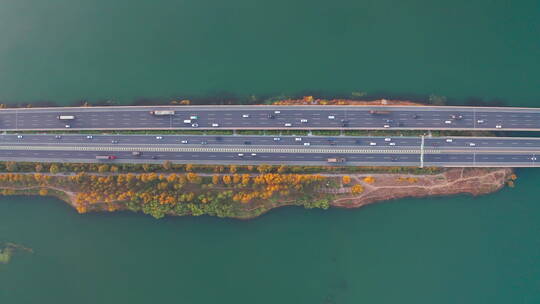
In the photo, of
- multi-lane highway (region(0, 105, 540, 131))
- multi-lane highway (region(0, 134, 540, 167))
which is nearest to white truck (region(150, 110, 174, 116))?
multi-lane highway (region(0, 105, 540, 131))

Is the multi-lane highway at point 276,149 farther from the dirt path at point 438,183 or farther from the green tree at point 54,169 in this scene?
the dirt path at point 438,183

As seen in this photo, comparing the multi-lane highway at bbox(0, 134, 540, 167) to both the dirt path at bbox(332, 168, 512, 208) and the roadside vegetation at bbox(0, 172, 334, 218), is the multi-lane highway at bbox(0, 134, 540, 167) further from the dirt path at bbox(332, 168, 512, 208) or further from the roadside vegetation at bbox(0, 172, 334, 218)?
the roadside vegetation at bbox(0, 172, 334, 218)

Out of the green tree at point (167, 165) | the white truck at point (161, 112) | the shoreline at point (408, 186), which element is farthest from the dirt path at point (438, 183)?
the white truck at point (161, 112)

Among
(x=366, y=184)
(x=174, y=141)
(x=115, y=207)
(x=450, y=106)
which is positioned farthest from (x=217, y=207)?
(x=450, y=106)

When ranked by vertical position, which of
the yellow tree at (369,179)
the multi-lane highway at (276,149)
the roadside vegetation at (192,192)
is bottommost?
the roadside vegetation at (192,192)

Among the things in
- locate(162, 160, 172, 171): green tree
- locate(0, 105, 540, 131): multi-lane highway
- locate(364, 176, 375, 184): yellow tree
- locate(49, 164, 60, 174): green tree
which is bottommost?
locate(364, 176, 375, 184): yellow tree

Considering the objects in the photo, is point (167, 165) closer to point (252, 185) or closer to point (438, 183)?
point (252, 185)
